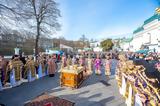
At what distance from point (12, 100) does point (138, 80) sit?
5.69 metres

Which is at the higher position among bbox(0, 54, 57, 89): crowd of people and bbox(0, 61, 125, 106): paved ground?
bbox(0, 54, 57, 89): crowd of people

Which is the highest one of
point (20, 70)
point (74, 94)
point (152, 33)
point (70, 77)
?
point (152, 33)

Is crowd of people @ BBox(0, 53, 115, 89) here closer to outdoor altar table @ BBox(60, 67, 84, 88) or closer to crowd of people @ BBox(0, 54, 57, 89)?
crowd of people @ BBox(0, 54, 57, 89)

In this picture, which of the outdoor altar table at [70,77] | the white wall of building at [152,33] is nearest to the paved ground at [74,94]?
the outdoor altar table at [70,77]

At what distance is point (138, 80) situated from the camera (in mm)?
6488

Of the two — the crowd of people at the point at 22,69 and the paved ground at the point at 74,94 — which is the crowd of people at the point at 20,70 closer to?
the crowd of people at the point at 22,69

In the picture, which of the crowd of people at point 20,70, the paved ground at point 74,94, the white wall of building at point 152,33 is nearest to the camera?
the paved ground at point 74,94

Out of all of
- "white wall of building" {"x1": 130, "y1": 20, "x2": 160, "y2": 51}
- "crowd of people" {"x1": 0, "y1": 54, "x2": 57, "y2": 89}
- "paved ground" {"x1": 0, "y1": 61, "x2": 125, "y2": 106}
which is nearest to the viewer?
"paved ground" {"x1": 0, "y1": 61, "x2": 125, "y2": 106}

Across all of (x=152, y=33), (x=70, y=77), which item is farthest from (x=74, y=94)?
(x=152, y=33)

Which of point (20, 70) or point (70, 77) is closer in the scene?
point (70, 77)

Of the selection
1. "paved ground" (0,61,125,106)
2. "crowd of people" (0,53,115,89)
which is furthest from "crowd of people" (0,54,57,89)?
"paved ground" (0,61,125,106)

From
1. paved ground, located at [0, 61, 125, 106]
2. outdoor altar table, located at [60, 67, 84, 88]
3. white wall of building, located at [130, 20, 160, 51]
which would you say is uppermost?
white wall of building, located at [130, 20, 160, 51]

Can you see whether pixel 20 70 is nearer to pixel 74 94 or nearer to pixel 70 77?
pixel 70 77

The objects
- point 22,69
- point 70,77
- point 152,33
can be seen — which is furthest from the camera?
point 152,33
